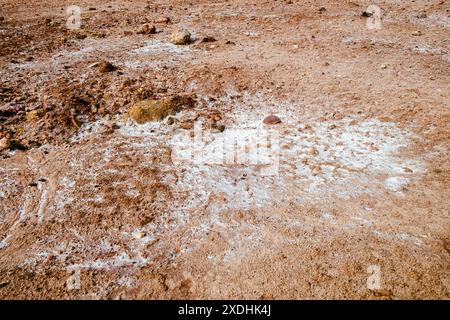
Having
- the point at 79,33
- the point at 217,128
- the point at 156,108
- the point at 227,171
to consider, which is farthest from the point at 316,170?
the point at 79,33

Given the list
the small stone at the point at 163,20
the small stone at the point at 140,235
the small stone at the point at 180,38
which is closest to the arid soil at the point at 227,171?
the small stone at the point at 140,235

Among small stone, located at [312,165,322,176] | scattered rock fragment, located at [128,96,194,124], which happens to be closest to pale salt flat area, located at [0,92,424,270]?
small stone, located at [312,165,322,176]

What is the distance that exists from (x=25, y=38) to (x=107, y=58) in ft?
8.26

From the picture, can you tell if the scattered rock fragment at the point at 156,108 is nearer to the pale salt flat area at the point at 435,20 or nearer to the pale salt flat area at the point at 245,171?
the pale salt flat area at the point at 245,171

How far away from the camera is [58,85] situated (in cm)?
614

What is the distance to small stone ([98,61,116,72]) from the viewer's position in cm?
661

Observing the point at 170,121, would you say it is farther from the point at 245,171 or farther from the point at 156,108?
the point at 245,171

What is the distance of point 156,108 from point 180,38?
301cm

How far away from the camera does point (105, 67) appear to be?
6.62 meters

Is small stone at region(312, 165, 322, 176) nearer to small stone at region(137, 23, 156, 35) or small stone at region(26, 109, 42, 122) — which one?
small stone at region(26, 109, 42, 122)

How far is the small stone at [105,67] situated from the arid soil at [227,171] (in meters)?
0.02

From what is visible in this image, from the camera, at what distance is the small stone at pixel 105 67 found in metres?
6.61

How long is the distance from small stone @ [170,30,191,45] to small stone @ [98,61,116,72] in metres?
1.74
